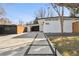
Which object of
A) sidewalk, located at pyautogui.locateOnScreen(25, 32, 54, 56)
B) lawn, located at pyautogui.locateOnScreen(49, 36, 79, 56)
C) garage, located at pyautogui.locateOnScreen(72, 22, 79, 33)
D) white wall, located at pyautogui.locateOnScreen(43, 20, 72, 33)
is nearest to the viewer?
sidewalk, located at pyautogui.locateOnScreen(25, 32, 54, 56)

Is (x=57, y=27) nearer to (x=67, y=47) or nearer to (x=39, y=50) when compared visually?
(x=67, y=47)

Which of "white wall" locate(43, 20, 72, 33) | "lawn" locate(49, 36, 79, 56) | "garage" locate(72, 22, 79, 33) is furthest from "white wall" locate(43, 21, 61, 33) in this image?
"lawn" locate(49, 36, 79, 56)

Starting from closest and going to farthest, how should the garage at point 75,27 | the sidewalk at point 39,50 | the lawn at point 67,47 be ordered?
the sidewalk at point 39,50, the lawn at point 67,47, the garage at point 75,27

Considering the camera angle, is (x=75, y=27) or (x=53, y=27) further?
(x=53, y=27)

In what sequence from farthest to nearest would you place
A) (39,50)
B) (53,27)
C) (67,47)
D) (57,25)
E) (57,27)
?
1. (53,27)
2. (57,25)
3. (57,27)
4. (67,47)
5. (39,50)

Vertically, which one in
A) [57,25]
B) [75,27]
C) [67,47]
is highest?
[57,25]

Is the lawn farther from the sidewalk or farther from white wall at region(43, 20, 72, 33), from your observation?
white wall at region(43, 20, 72, 33)

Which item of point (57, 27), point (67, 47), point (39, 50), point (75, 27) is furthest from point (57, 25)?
point (39, 50)

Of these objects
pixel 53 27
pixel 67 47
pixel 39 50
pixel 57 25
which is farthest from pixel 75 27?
pixel 39 50

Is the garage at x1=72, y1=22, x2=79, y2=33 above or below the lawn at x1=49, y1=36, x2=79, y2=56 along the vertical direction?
above

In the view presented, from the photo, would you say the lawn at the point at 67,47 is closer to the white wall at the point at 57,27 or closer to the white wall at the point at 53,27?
the white wall at the point at 57,27

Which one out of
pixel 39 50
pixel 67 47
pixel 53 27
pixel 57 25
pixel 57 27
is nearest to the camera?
pixel 39 50

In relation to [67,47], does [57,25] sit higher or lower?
higher

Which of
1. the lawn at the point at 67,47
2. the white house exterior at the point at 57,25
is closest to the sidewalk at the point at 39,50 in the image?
the lawn at the point at 67,47
